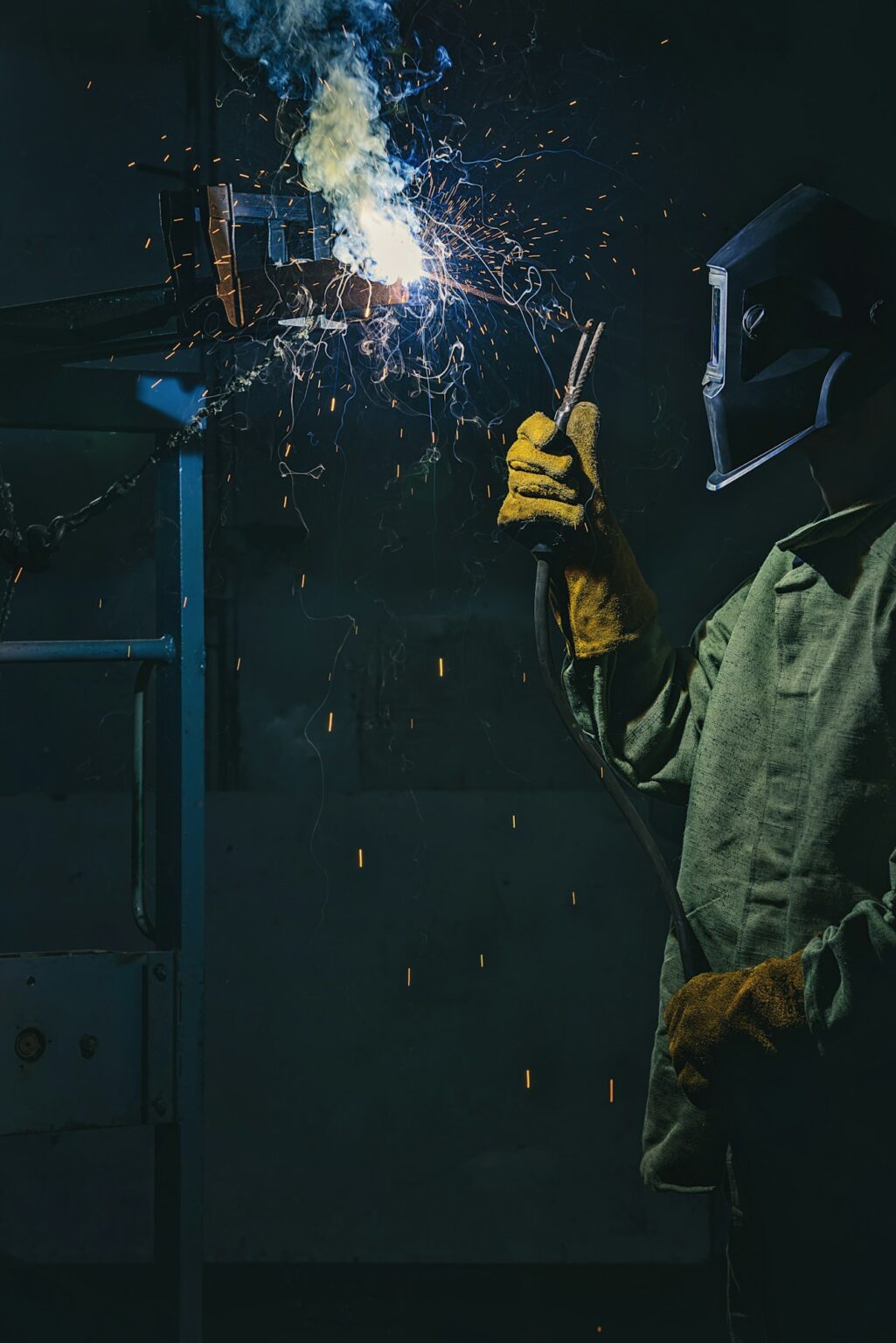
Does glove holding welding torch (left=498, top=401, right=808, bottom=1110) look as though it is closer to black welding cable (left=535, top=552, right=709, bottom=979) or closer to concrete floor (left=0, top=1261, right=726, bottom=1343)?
black welding cable (left=535, top=552, right=709, bottom=979)

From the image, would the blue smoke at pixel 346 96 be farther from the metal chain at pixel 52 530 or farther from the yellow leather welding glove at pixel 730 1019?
the yellow leather welding glove at pixel 730 1019

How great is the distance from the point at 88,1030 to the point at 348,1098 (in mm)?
1621

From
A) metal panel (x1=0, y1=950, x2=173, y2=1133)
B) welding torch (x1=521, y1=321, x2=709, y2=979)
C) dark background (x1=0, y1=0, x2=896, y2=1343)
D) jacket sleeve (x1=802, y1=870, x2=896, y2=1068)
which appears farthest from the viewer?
dark background (x1=0, y1=0, x2=896, y2=1343)

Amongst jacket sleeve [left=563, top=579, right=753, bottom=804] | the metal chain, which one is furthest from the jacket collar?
the metal chain

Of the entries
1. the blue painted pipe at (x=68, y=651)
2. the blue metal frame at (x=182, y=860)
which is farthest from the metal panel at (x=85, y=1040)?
the blue painted pipe at (x=68, y=651)

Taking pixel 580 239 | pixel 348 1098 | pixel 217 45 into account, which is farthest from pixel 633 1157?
pixel 217 45

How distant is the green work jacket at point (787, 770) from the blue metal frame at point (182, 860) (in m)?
0.84

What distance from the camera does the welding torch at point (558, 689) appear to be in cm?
205

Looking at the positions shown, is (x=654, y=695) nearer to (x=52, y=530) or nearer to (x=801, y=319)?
(x=801, y=319)

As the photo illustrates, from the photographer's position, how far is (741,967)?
196 cm

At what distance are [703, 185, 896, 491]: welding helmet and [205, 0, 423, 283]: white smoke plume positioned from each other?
2.56ft

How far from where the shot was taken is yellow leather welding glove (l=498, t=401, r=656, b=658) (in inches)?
83.1

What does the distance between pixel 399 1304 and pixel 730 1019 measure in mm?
2466

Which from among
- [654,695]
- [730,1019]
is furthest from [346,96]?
[730,1019]
